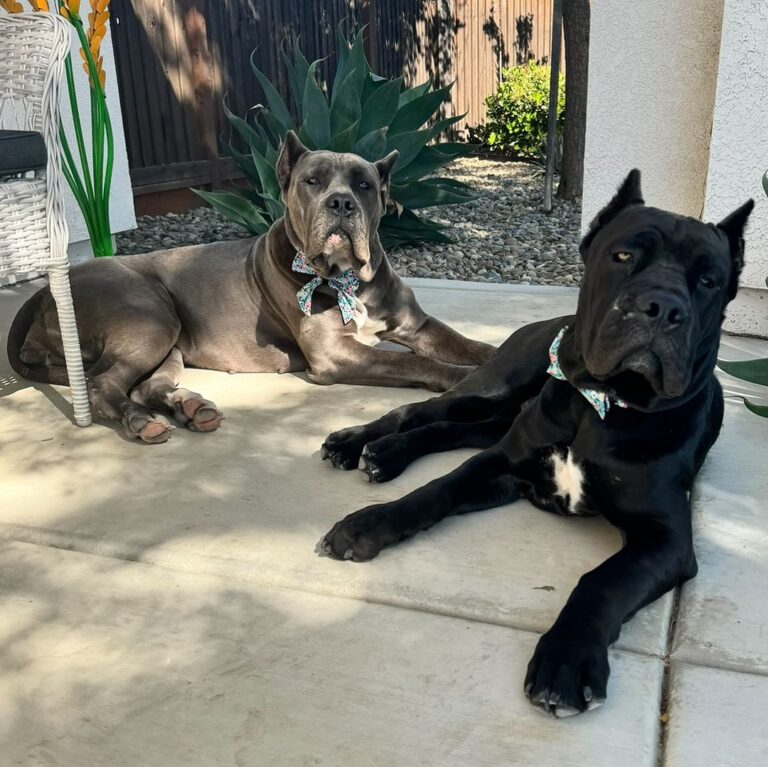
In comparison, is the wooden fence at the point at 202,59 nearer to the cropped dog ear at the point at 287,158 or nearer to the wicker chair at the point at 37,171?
the cropped dog ear at the point at 287,158

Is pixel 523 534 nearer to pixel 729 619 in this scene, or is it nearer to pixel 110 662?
pixel 729 619

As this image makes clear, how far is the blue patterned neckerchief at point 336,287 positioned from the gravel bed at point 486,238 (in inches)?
88.7

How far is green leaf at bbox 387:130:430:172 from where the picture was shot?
6.29 metres

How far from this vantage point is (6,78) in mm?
3307

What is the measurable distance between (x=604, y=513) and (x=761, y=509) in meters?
0.61

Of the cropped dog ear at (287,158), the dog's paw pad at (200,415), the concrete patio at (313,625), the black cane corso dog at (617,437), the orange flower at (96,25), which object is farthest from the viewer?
the orange flower at (96,25)

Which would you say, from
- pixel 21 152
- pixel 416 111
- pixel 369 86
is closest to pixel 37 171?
pixel 21 152

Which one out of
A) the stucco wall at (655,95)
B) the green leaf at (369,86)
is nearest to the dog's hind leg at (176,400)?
the stucco wall at (655,95)

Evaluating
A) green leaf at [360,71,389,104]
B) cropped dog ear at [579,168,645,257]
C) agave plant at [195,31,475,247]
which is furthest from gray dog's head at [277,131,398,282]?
green leaf at [360,71,389,104]

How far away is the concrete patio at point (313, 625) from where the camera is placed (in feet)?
6.02

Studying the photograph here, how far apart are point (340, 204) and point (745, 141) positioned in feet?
6.92

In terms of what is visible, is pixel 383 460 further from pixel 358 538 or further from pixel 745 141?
pixel 745 141

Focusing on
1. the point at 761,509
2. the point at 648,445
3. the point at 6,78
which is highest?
the point at 6,78

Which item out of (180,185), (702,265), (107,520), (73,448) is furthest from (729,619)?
(180,185)
